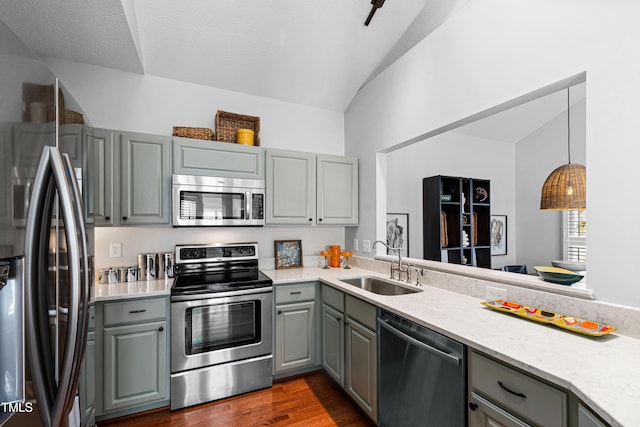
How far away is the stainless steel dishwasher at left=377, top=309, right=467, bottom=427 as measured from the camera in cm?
131

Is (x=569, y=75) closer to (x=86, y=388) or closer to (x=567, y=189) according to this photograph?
(x=567, y=189)

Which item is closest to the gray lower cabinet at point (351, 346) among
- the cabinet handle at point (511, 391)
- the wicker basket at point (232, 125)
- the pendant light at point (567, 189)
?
the cabinet handle at point (511, 391)

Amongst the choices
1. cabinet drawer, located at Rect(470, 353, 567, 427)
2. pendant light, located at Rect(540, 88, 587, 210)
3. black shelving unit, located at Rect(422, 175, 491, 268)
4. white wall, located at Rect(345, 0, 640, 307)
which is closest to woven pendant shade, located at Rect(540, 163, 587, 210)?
pendant light, located at Rect(540, 88, 587, 210)

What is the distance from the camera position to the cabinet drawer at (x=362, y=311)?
192 centimetres

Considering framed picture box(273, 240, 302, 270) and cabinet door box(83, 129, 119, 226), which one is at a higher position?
cabinet door box(83, 129, 119, 226)

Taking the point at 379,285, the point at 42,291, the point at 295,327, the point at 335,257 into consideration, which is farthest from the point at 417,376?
the point at 335,257

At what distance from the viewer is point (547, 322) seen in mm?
1375

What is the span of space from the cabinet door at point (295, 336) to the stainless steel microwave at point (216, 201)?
0.84 metres

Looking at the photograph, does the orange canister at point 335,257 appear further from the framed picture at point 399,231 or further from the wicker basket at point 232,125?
the wicker basket at point 232,125

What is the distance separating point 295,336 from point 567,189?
2756 mm

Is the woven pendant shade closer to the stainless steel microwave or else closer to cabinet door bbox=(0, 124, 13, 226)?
the stainless steel microwave

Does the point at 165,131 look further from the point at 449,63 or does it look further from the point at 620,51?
the point at 620,51

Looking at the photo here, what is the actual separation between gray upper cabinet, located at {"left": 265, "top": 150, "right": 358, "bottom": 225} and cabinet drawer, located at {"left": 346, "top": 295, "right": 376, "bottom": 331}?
1.04m

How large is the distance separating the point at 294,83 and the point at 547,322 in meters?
2.82
